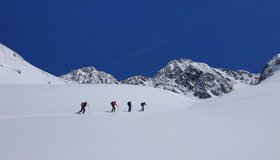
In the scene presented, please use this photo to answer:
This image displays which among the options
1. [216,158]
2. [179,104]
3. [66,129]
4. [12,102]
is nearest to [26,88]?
[12,102]

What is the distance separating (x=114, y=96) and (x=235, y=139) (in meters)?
25.3

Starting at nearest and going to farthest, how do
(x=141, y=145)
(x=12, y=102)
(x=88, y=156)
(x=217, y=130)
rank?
(x=88, y=156) → (x=141, y=145) → (x=217, y=130) → (x=12, y=102)

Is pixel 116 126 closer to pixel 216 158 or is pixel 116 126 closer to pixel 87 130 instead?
pixel 87 130

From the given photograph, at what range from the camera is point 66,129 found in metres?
24.3

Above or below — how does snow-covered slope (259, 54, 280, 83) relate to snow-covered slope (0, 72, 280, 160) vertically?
above

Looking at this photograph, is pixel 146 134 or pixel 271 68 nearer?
pixel 146 134

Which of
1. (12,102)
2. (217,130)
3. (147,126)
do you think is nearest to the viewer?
(217,130)

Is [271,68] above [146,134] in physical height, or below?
above

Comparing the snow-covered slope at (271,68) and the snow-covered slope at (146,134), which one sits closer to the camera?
the snow-covered slope at (146,134)

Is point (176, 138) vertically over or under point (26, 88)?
under

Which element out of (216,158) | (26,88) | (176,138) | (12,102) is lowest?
(216,158)

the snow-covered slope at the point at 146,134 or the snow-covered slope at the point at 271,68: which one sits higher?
the snow-covered slope at the point at 271,68

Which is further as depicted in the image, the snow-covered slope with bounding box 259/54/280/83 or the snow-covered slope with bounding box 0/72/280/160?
the snow-covered slope with bounding box 259/54/280/83

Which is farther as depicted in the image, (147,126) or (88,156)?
(147,126)
